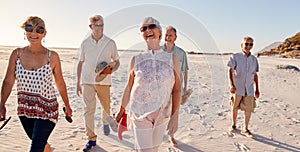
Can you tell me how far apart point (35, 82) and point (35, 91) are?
0.09m

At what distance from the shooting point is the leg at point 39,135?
2.98m

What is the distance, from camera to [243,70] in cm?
533

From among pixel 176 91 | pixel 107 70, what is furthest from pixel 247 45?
pixel 176 91

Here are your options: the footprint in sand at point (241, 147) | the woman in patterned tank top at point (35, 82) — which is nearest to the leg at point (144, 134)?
the woman in patterned tank top at point (35, 82)

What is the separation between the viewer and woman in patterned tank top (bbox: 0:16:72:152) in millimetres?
2961

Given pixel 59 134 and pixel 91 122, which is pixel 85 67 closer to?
pixel 91 122

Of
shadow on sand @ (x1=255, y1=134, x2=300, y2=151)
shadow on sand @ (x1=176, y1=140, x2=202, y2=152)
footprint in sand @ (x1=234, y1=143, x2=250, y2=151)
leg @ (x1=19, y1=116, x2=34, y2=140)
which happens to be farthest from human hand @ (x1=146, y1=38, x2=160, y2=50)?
shadow on sand @ (x1=255, y1=134, x2=300, y2=151)

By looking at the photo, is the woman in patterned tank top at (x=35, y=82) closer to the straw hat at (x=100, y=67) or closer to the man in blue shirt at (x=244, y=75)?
the straw hat at (x=100, y=67)

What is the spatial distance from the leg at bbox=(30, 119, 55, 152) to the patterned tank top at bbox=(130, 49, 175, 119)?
90cm

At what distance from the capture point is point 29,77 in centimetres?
296

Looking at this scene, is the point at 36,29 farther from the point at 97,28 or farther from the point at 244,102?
the point at 244,102

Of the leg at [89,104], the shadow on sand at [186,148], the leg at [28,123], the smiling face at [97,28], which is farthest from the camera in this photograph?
the shadow on sand at [186,148]

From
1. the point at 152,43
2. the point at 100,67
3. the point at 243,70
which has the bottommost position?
the point at 243,70

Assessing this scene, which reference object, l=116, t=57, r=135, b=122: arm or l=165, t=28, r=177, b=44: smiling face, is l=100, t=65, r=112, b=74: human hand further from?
l=116, t=57, r=135, b=122: arm
